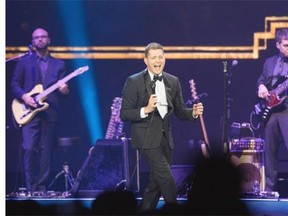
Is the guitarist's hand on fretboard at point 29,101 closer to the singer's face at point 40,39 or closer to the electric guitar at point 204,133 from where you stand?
the singer's face at point 40,39

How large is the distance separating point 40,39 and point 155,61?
1.82m

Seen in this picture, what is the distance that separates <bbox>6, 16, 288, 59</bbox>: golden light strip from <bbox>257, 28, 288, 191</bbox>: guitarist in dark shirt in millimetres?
150

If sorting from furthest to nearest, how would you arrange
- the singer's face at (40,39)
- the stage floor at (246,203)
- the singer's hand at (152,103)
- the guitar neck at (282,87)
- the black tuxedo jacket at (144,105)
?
the singer's face at (40,39), the guitar neck at (282,87), the stage floor at (246,203), the black tuxedo jacket at (144,105), the singer's hand at (152,103)

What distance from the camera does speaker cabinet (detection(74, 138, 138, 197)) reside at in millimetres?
9203

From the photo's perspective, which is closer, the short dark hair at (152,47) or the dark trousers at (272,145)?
the short dark hair at (152,47)

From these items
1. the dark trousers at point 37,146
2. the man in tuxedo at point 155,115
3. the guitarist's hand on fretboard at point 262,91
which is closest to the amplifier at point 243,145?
the guitarist's hand on fretboard at point 262,91

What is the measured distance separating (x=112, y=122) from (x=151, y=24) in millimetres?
1358

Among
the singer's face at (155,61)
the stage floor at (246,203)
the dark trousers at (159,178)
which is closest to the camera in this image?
the dark trousers at (159,178)

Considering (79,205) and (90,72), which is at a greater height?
(90,72)

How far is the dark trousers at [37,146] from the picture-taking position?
950 centimetres

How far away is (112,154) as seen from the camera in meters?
9.26

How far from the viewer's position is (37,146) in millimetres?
9523

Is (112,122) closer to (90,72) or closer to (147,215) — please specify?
(90,72)
